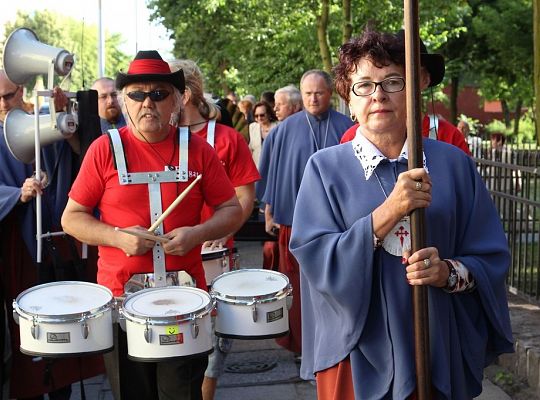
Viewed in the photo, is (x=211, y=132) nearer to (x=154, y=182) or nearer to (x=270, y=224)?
(x=154, y=182)

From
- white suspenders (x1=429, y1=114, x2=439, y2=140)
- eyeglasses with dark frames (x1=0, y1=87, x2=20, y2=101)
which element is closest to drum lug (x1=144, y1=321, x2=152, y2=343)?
white suspenders (x1=429, y1=114, x2=439, y2=140)

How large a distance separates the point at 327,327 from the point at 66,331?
1224 millimetres

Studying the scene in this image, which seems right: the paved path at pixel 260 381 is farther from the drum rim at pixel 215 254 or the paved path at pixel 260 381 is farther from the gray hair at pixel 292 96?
the gray hair at pixel 292 96

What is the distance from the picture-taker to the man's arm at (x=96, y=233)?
4.13m

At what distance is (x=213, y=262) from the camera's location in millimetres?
5445

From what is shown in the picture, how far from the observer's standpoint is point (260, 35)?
1992 cm

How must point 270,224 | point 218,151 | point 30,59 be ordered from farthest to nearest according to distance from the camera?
point 270,224
point 218,151
point 30,59

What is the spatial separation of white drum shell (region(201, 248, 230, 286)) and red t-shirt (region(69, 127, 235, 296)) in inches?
39.4

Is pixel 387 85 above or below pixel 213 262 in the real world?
above

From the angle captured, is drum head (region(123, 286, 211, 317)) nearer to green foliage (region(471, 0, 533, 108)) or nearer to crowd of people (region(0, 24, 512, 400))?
crowd of people (region(0, 24, 512, 400))

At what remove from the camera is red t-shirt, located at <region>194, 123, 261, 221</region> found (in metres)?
5.66

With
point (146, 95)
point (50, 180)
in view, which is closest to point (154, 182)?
point (146, 95)

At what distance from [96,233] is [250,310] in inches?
29.3

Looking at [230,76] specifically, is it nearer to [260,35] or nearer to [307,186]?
[260,35]
